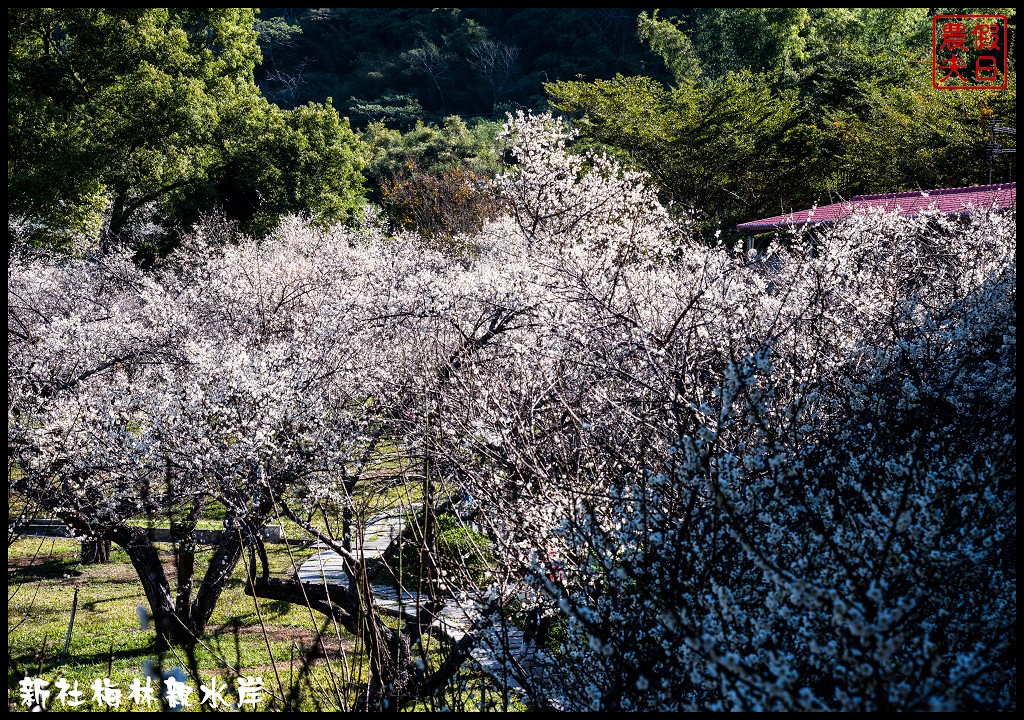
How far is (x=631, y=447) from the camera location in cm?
530

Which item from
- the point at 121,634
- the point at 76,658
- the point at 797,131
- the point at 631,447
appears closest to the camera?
the point at 631,447

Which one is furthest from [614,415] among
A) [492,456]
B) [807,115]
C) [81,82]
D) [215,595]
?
[807,115]

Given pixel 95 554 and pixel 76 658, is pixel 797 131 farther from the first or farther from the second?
pixel 76 658

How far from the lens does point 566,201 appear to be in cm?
2111

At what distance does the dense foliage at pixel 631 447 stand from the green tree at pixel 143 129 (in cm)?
812

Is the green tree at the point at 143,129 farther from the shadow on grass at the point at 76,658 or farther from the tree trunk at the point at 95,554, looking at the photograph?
the shadow on grass at the point at 76,658

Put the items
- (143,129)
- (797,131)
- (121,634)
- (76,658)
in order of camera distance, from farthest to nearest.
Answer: (797,131) → (143,129) → (121,634) → (76,658)

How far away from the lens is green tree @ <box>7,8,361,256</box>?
21.9 metres

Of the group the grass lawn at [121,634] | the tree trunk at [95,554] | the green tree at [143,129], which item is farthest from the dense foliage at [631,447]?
the green tree at [143,129]

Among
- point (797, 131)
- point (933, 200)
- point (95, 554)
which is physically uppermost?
point (797, 131)

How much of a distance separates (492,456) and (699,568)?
6.67ft

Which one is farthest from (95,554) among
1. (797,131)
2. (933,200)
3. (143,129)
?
(797,131)

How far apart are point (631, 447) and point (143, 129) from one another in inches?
911

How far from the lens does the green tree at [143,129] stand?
21.9 meters
